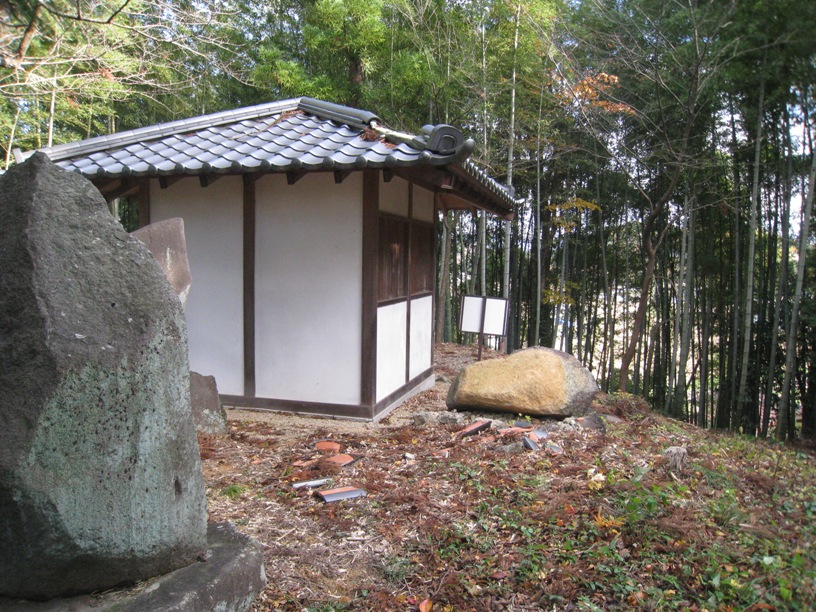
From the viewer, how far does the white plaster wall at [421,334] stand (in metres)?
6.78

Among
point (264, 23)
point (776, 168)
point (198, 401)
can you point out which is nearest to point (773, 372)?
point (776, 168)

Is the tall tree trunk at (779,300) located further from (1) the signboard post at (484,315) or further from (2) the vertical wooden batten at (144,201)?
(2) the vertical wooden batten at (144,201)

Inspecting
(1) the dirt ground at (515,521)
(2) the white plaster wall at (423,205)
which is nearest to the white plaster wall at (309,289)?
(1) the dirt ground at (515,521)

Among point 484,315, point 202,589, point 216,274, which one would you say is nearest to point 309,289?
point 216,274

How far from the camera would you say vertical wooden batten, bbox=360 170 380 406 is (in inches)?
208

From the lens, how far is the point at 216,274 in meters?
5.70

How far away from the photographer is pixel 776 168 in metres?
8.43

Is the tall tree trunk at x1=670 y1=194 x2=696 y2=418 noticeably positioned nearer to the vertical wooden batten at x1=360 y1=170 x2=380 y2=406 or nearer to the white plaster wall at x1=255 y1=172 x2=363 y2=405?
the vertical wooden batten at x1=360 y1=170 x2=380 y2=406

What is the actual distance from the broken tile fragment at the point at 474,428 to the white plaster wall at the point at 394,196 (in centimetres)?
220

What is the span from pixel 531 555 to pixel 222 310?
12.9 ft

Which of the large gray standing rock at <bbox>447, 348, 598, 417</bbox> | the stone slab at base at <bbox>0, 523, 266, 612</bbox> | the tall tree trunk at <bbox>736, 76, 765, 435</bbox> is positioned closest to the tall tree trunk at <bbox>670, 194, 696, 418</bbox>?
the tall tree trunk at <bbox>736, 76, 765, 435</bbox>

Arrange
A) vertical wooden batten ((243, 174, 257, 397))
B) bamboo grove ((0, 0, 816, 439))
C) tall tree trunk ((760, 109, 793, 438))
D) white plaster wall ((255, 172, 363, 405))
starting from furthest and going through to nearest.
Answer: tall tree trunk ((760, 109, 793, 438)) < bamboo grove ((0, 0, 816, 439)) < vertical wooden batten ((243, 174, 257, 397)) < white plaster wall ((255, 172, 363, 405))

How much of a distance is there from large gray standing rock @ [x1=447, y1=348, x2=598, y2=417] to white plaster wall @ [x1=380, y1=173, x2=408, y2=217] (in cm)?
178

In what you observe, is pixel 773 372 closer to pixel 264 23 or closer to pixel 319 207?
pixel 319 207
